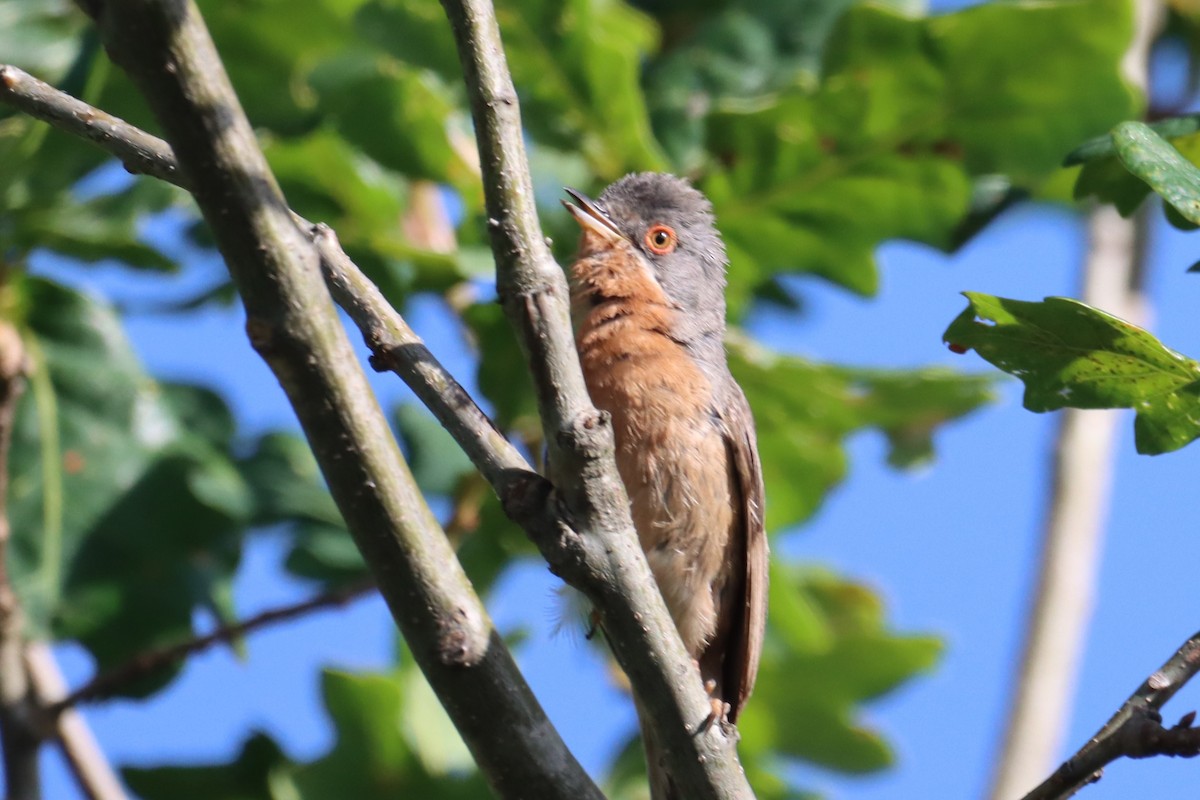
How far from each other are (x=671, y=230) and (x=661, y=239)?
54 mm

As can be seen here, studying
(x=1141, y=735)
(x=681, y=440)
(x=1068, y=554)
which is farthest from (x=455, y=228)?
(x=1141, y=735)

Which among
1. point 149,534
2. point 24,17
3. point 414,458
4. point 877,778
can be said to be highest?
point 24,17

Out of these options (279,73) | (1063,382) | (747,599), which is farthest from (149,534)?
(1063,382)

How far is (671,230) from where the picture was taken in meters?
5.52

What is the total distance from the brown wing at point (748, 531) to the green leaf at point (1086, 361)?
6.78 ft

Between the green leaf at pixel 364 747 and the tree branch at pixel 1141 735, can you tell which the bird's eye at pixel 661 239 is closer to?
the green leaf at pixel 364 747

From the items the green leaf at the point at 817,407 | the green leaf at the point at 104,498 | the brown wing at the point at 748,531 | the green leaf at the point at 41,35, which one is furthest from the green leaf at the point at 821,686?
the green leaf at the point at 41,35

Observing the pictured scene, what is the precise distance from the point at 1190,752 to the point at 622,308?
297 centimetres

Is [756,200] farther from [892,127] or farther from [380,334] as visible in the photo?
[380,334]

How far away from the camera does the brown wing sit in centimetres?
480

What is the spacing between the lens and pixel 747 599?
4828 millimetres

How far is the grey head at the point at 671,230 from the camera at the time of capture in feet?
17.3

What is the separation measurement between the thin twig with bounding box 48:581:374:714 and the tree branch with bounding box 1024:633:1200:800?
2.94m

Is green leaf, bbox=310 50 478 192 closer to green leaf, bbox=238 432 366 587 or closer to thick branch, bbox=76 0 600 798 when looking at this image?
green leaf, bbox=238 432 366 587
